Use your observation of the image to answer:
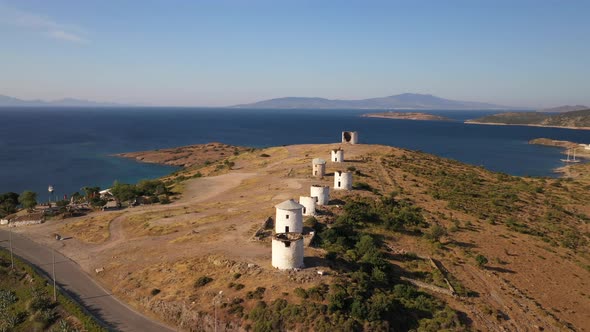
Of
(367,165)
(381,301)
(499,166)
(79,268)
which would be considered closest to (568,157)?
(499,166)

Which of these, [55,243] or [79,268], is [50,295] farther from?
[55,243]

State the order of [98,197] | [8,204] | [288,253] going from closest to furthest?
[288,253], [8,204], [98,197]

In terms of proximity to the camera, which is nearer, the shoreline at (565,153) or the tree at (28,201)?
the tree at (28,201)

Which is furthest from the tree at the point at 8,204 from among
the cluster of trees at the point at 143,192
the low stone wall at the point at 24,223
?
the cluster of trees at the point at 143,192

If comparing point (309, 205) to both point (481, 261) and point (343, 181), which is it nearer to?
point (343, 181)

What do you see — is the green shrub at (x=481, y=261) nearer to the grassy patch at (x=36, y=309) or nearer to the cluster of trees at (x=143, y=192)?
the grassy patch at (x=36, y=309)

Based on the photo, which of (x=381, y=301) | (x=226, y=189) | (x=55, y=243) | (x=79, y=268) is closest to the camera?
(x=381, y=301)

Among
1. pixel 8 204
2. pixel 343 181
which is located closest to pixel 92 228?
pixel 8 204
